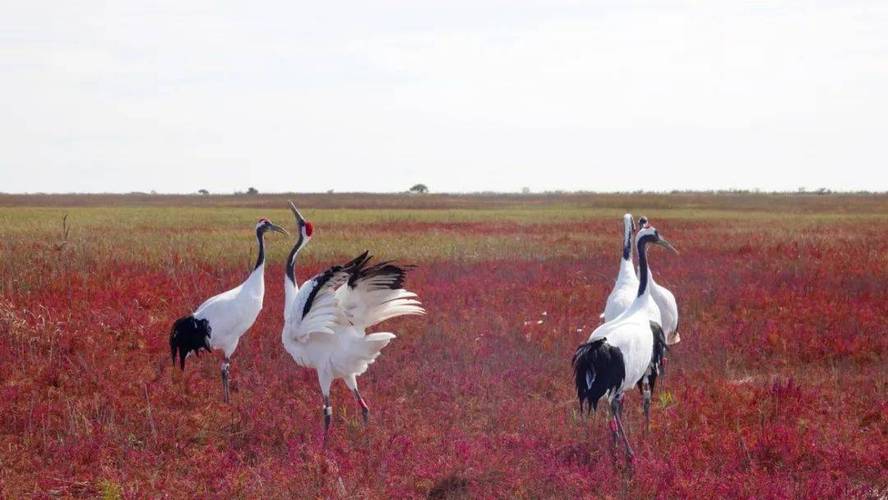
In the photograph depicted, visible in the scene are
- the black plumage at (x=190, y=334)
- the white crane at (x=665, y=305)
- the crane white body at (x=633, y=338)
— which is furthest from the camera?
the white crane at (x=665, y=305)

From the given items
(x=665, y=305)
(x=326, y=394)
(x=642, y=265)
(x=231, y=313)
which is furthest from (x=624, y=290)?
(x=231, y=313)

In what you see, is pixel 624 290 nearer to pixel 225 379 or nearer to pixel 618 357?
pixel 618 357

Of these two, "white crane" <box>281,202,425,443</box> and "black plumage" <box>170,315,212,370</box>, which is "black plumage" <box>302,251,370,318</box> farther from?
"black plumage" <box>170,315,212,370</box>

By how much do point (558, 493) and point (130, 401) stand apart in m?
4.75

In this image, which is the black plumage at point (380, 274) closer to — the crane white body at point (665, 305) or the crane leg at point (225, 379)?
the crane leg at point (225, 379)

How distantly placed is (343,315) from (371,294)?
0.33m

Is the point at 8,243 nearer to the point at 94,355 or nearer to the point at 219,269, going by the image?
the point at 219,269

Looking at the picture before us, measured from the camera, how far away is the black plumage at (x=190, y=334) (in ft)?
30.7

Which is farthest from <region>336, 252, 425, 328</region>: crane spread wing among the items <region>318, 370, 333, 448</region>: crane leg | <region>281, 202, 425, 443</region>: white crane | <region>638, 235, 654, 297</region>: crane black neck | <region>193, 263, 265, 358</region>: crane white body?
<region>638, 235, 654, 297</region>: crane black neck

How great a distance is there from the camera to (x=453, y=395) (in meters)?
9.15

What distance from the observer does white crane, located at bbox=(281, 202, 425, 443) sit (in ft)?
25.2

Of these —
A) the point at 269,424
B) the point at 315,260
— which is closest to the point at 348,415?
the point at 269,424

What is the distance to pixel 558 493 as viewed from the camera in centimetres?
634

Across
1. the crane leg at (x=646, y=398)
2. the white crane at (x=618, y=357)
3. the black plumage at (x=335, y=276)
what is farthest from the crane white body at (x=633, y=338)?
the black plumage at (x=335, y=276)
